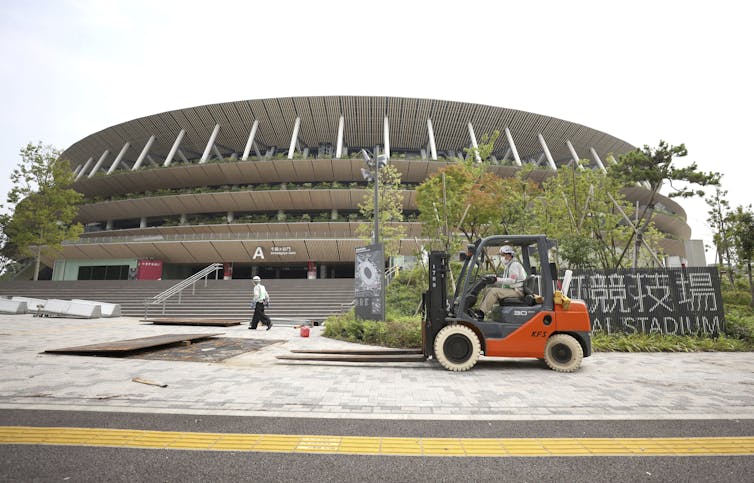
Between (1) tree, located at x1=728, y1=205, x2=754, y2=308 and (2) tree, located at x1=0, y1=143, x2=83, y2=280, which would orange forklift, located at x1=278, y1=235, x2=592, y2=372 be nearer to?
(1) tree, located at x1=728, y1=205, x2=754, y2=308

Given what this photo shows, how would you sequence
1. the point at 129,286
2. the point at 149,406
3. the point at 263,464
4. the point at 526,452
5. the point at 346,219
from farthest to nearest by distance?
the point at 346,219, the point at 129,286, the point at 149,406, the point at 526,452, the point at 263,464

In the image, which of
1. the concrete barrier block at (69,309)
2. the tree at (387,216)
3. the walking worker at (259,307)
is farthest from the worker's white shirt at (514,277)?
the concrete barrier block at (69,309)

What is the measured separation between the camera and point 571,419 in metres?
3.75

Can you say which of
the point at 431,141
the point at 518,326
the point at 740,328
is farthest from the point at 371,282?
the point at 431,141

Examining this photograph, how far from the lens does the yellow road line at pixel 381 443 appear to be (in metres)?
2.90

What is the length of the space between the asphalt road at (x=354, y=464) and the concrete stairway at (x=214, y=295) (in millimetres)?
14781

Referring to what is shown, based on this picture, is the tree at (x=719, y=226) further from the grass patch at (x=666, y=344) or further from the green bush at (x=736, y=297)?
the grass patch at (x=666, y=344)

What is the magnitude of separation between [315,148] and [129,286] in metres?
25.2

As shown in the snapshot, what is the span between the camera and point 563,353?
20.8 feet

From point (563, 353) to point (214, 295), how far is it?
22495 millimetres

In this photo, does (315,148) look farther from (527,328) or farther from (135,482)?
(135,482)

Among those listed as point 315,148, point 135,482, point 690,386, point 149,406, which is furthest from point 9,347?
point 315,148

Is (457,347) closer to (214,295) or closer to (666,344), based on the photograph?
(666,344)

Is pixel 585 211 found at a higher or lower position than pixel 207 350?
higher
